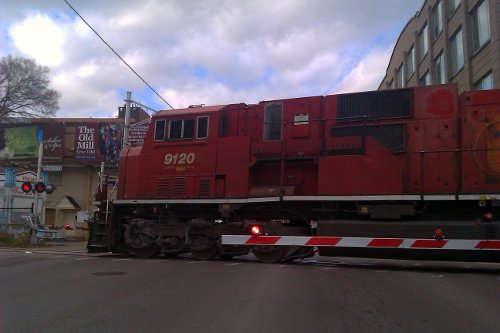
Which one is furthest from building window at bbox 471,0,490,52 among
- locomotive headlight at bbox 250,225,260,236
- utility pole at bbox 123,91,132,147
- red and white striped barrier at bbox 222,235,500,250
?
utility pole at bbox 123,91,132,147

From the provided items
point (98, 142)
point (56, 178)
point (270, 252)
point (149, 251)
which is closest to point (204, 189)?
point (270, 252)

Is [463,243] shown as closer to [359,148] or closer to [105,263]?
[359,148]

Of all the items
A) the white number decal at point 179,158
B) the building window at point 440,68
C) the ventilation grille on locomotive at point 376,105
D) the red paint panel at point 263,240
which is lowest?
the red paint panel at point 263,240

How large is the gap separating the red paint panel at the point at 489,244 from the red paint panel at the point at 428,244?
704 millimetres

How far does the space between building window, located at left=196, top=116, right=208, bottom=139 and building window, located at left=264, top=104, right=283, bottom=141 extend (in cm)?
175

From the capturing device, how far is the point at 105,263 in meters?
13.2

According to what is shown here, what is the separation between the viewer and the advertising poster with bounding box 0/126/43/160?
133 feet

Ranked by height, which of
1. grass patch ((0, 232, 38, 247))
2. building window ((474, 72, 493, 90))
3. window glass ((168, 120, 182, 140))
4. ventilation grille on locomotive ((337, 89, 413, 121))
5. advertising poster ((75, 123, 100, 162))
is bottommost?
grass patch ((0, 232, 38, 247))

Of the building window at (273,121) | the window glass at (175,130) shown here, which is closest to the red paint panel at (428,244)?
the building window at (273,121)

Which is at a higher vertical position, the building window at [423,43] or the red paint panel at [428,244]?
the building window at [423,43]

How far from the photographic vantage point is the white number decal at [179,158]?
14.2m

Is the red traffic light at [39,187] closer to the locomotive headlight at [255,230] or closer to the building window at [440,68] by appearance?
the locomotive headlight at [255,230]

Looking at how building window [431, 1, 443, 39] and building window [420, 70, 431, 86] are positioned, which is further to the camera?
building window [420, 70, 431, 86]

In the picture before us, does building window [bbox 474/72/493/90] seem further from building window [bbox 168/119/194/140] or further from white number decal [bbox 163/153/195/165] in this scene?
white number decal [bbox 163/153/195/165]
